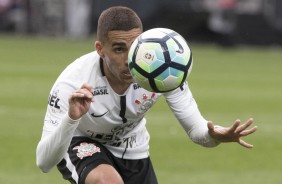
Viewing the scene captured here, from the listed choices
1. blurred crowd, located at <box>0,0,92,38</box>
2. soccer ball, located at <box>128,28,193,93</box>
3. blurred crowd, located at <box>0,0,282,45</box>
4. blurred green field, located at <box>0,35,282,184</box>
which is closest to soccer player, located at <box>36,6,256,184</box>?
soccer ball, located at <box>128,28,193,93</box>

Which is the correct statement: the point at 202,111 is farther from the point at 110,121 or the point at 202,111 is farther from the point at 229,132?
the point at 229,132

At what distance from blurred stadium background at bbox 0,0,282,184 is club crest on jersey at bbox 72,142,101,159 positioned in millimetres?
2958

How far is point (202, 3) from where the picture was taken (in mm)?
37188

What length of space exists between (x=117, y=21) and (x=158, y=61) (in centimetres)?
55

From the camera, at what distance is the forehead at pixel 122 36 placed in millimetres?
7336

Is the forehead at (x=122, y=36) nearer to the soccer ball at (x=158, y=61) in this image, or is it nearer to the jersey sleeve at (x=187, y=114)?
the soccer ball at (x=158, y=61)

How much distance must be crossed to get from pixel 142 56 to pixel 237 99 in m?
13.4

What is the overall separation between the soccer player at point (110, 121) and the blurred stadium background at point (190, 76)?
2865 mm

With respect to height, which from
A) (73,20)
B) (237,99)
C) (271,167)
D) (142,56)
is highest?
(142,56)

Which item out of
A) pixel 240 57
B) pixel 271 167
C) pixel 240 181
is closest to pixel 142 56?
pixel 240 181

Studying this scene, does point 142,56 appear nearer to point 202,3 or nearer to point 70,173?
point 70,173

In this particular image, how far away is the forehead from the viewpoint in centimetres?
734

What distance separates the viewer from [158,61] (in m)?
7.06

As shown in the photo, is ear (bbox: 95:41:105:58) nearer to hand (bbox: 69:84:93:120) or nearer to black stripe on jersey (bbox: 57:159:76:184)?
hand (bbox: 69:84:93:120)
